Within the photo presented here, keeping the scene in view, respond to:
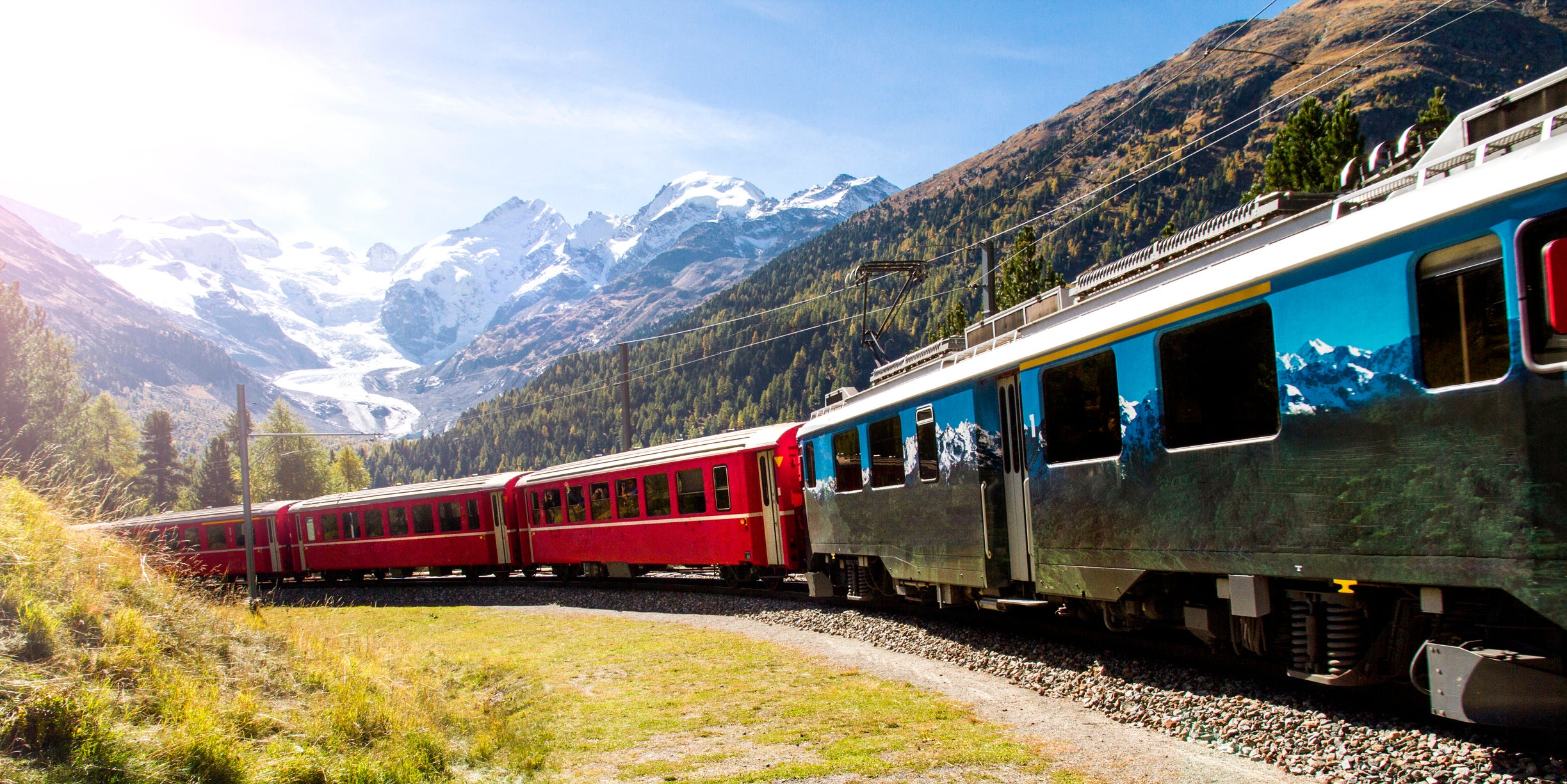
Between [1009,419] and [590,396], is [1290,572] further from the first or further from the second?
[590,396]

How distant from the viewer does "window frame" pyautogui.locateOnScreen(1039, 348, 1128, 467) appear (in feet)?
27.1

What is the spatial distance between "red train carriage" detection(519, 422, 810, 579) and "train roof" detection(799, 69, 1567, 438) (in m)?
8.36

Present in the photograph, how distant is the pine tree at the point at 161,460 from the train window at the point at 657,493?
3402 inches

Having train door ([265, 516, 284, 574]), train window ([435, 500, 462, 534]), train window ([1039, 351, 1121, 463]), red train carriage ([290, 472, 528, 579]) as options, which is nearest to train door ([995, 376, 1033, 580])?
train window ([1039, 351, 1121, 463])

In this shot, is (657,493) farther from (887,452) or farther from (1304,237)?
(1304,237)

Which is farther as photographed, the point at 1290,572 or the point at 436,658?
the point at 436,658

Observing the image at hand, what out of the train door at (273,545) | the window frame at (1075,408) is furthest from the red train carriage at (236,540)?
the window frame at (1075,408)

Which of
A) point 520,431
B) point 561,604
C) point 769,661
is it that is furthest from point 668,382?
point 769,661

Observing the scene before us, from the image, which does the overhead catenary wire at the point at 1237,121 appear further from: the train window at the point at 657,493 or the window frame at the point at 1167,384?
the window frame at the point at 1167,384

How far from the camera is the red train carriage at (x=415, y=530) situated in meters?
28.9

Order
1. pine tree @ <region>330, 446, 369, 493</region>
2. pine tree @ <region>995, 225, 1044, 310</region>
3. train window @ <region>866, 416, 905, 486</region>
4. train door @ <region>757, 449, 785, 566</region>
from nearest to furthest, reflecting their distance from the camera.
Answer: train window @ <region>866, 416, 905, 486</region>, train door @ <region>757, 449, 785, 566</region>, pine tree @ <region>995, 225, 1044, 310</region>, pine tree @ <region>330, 446, 369, 493</region>

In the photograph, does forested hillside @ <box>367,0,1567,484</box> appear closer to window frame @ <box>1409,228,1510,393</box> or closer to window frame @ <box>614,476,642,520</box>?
window frame @ <box>614,476,642,520</box>

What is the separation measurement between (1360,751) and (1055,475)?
11.6ft

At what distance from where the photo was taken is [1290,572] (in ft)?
21.4
